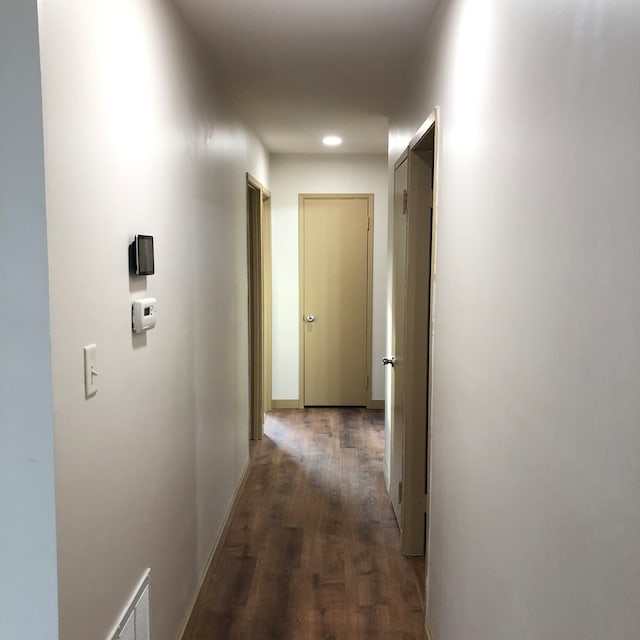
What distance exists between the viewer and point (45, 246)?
1163 millimetres

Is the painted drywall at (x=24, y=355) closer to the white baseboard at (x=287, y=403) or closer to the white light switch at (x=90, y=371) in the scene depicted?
the white light switch at (x=90, y=371)

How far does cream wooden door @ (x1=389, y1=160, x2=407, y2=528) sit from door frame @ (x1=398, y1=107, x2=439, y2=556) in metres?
0.17

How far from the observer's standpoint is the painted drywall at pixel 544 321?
80 cm

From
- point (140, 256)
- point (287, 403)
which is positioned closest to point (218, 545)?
point (140, 256)

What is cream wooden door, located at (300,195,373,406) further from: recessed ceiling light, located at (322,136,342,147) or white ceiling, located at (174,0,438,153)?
white ceiling, located at (174,0,438,153)

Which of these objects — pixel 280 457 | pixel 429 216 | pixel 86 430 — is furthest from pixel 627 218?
pixel 280 457

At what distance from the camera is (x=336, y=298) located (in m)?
5.73

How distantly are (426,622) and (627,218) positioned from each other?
2.06 meters

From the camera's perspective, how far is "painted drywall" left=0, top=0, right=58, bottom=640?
114cm

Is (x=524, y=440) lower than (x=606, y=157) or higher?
lower

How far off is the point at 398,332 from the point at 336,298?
95.2 inches

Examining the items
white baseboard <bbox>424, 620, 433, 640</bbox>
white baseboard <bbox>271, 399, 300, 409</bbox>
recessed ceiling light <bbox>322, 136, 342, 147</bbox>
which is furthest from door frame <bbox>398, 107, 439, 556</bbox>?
white baseboard <bbox>271, 399, 300, 409</bbox>

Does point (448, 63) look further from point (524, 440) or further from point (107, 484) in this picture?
point (107, 484)

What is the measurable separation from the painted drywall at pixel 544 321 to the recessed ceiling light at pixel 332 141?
284cm
